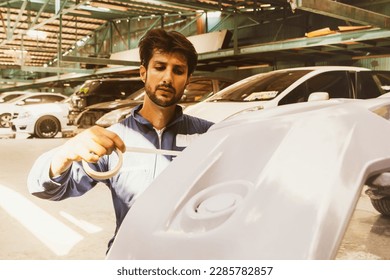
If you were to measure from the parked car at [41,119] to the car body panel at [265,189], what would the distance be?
2893 mm

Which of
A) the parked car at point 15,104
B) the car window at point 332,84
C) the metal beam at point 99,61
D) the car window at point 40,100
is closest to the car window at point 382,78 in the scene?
the car window at point 332,84

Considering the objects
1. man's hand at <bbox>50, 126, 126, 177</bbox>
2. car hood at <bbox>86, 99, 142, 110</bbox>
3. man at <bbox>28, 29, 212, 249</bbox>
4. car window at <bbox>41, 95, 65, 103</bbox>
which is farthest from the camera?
car window at <bbox>41, 95, 65, 103</bbox>

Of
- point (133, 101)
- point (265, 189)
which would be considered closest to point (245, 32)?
point (133, 101)

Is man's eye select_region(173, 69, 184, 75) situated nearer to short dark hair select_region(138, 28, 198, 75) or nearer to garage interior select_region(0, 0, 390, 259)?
short dark hair select_region(138, 28, 198, 75)

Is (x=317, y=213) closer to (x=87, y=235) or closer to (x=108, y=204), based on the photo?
(x=87, y=235)

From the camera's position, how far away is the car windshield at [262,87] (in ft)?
7.95

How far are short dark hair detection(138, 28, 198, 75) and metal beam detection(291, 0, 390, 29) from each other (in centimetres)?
108

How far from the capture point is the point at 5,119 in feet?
16.7

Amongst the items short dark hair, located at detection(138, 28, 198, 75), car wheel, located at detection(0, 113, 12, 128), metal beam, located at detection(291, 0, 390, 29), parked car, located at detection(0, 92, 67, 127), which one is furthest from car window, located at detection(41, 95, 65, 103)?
short dark hair, located at detection(138, 28, 198, 75)

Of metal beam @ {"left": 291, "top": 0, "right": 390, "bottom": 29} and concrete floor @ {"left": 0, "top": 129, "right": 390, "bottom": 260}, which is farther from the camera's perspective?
metal beam @ {"left": 291, "top": 0, "right": 390, "bottom": 29}

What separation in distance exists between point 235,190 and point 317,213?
0.42 ft

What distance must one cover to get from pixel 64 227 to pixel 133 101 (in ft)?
3.72

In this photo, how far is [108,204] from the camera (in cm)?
246

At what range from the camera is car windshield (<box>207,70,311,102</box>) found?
7.95 feet
